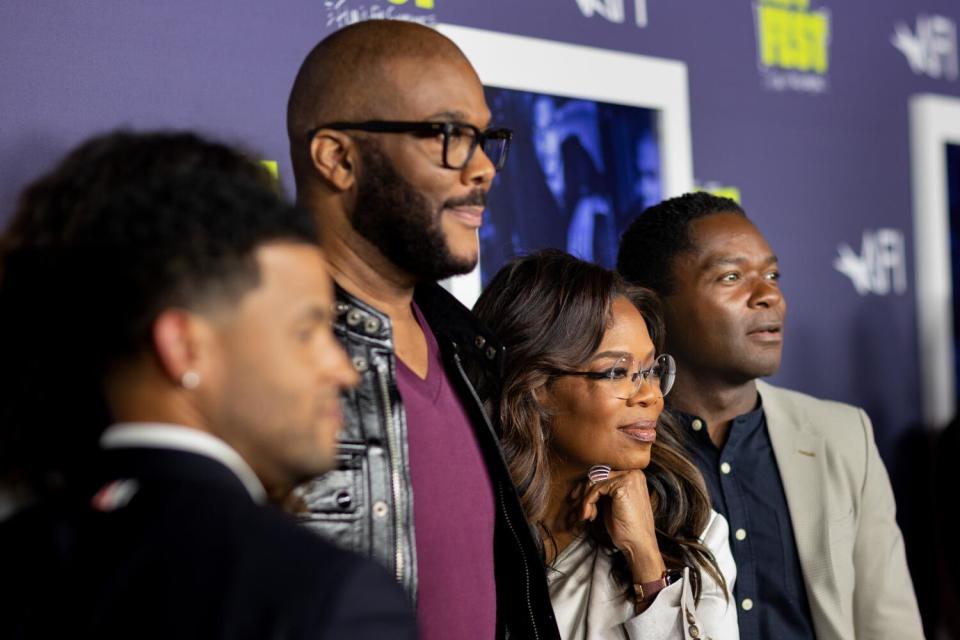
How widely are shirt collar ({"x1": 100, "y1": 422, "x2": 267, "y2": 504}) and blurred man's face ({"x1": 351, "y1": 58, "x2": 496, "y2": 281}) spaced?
2.50 feet

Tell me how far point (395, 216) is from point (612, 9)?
162cm

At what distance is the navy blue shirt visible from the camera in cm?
269

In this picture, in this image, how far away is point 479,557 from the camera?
195cm

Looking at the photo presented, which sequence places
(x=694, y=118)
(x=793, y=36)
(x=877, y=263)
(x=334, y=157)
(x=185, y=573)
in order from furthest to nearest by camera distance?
(x=877, y=263), (x=793, y=36), (x=694, y=118), (x=334, y=157), (x=185, y=573)

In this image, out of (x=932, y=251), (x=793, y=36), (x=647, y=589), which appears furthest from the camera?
(x=932, y=251)

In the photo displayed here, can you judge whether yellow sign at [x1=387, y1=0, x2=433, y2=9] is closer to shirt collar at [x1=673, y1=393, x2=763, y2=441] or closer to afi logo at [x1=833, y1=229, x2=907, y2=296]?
shirt collar at [x1=673, y1=393, x2=763, y2=441]

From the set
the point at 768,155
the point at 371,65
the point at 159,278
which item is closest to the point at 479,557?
the point at 371,65

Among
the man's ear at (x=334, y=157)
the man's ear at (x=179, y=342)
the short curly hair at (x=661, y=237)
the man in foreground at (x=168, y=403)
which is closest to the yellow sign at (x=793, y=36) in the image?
the short curly hair at (x=661, y=237)

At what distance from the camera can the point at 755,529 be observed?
9.00 feet

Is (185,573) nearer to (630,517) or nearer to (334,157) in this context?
(334,157)

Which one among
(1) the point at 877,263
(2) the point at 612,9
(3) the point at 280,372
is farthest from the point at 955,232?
(3) the point at 280,372

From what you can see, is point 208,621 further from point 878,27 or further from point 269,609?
point 878,27

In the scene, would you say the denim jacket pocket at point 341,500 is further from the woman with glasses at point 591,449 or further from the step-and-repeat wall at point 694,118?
the step-and-repeat wall at point 694,118

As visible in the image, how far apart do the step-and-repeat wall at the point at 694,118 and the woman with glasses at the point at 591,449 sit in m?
0.45
